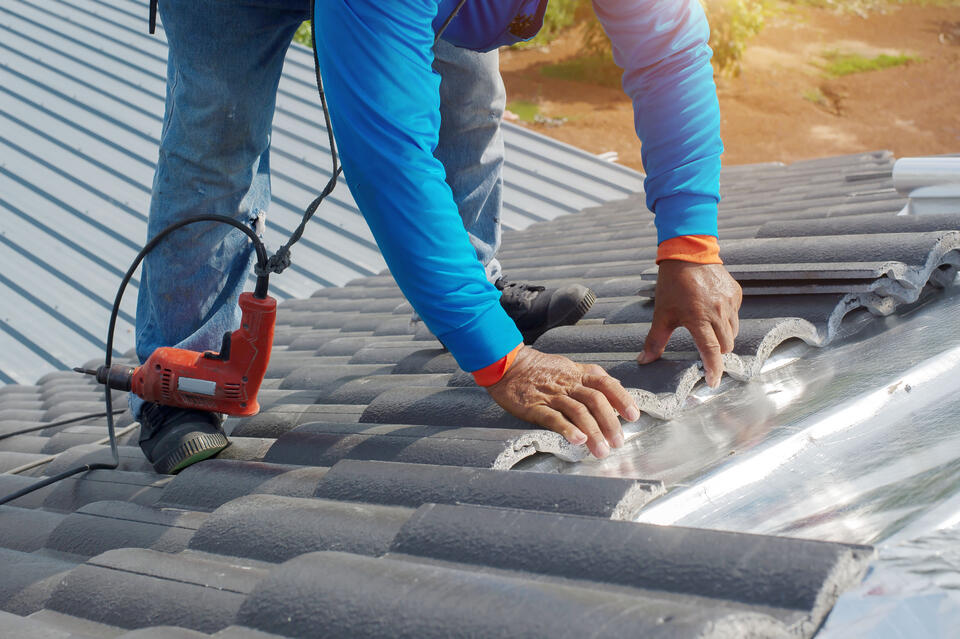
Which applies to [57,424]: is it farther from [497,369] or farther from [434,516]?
[434,516]

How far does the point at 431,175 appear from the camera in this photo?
A: 1.54 metres

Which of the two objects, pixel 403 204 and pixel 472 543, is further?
pixel 403 204

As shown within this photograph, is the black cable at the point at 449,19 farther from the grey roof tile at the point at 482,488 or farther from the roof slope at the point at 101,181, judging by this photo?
the roof slope at the point at 101,181

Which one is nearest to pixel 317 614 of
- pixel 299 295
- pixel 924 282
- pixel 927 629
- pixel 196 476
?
pixel 927 629

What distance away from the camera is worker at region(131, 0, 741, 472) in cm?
151

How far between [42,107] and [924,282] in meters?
6.37

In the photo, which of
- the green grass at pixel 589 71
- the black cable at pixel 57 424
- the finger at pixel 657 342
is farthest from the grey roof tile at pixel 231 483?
the green grass at pixel 589 71

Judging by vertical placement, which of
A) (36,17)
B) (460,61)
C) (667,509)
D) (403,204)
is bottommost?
(667,509)

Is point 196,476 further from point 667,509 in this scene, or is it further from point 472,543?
point 667,509

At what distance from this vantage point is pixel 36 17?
26.2 ft

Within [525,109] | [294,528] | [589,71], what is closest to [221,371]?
[294,528]

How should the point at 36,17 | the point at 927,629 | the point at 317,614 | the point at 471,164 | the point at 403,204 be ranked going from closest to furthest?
the point at 927,629, the point at 317,614, the point at 403,204, the point at 471,164, the point at 36,17

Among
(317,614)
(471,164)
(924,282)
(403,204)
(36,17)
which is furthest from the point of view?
(36,17)

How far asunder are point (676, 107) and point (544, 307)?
26.7 inches
